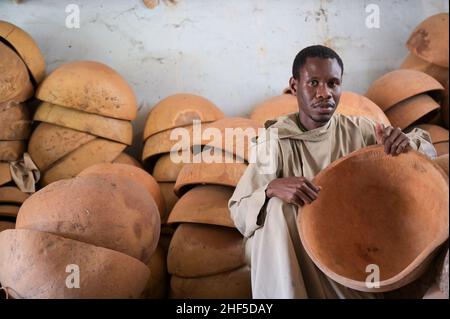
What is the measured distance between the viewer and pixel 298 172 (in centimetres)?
254

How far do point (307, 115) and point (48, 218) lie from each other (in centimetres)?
126

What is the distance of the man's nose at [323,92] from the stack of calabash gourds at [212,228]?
71 cm

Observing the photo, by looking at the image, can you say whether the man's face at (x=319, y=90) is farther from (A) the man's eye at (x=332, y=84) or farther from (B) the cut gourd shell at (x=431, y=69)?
(B) the cut gourd shell at (x=431, y=69)

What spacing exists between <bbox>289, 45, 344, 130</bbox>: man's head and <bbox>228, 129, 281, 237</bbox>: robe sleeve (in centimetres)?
21

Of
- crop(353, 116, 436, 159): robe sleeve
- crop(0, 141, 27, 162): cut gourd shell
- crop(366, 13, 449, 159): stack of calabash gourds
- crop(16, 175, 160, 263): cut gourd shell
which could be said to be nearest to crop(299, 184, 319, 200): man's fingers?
crop(353, 116, 436, 159): robe sleeve

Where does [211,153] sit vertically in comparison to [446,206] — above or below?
below

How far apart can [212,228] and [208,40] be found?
1.91 m

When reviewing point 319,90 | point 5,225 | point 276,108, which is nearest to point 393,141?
point 319,90

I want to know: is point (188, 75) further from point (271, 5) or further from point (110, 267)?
point (110, 267)

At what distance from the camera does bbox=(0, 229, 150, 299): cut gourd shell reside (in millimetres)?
2084

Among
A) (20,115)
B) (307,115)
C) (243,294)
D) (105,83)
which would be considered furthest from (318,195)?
(20,115)

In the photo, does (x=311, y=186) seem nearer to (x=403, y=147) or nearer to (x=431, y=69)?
(x=403, y=147)

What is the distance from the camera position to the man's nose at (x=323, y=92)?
8.45 ft

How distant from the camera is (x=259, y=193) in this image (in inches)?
90.7
